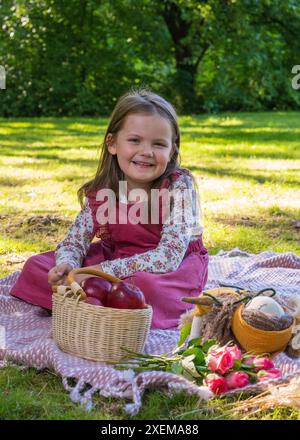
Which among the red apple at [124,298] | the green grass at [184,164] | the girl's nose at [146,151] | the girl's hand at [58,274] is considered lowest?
the green grass at [184,164]

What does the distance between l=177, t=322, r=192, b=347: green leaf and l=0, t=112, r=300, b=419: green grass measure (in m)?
0.38

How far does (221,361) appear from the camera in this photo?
271 centimetres

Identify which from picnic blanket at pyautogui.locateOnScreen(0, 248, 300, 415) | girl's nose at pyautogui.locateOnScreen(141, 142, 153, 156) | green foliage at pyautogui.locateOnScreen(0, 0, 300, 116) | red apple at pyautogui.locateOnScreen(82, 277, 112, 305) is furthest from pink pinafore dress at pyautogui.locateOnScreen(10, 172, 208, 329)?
green foliage at pyautogui.locateOnScreen(0, 0, 300, 116)

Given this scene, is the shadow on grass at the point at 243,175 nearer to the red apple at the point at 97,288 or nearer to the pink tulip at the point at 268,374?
the red apple at the point at 97,288

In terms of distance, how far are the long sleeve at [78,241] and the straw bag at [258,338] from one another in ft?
3.38

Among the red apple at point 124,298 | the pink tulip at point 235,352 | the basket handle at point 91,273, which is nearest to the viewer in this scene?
the pink tulip at point 235,352

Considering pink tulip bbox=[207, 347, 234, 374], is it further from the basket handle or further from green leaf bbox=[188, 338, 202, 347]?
the basket handle

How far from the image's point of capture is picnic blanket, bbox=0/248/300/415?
271 cm

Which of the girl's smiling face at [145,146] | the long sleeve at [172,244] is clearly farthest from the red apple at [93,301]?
the girl's smiling face at [145,146]

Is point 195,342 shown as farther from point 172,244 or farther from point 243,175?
point 243,175

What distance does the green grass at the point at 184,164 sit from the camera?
263cm

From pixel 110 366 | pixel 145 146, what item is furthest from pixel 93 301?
pixel 145 146

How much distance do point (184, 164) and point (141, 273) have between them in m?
5.00

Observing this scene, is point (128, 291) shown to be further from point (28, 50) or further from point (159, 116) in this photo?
point (28, 50)
